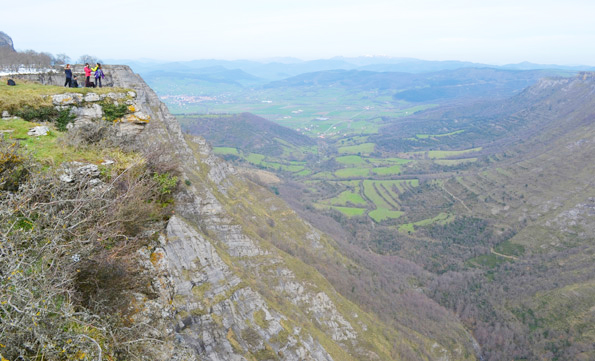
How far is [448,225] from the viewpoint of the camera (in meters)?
136

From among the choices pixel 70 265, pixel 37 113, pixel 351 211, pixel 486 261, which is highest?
pixel 37 113

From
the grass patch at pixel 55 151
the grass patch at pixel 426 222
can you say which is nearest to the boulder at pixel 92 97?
the grass patch at pixel 55 151

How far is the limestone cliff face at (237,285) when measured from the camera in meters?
24.8

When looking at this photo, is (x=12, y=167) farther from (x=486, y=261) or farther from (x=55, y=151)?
(x=486, y=261)

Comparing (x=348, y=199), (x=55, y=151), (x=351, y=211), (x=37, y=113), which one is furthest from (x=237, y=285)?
(x=348, y=199)

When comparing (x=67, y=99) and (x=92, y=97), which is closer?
(x=67, y=99)

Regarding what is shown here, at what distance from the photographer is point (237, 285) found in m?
36.6

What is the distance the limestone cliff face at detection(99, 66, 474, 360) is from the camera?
24.8 meters

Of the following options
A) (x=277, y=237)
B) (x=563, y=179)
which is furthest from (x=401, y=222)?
(x=277, y=237)

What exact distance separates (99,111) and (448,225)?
5642 inches

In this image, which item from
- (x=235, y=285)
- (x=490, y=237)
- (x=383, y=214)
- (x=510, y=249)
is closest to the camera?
(x=235, y=285)

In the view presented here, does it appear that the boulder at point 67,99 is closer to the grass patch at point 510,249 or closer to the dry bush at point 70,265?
the dry bush at point 70,265

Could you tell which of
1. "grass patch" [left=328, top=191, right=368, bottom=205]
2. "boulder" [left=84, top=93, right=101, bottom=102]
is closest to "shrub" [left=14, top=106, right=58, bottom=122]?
"boulder" [left=84, top=93, right=101, bottom=102]

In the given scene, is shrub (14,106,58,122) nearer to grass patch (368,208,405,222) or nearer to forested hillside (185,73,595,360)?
forested hillside (185,73,595,360)
